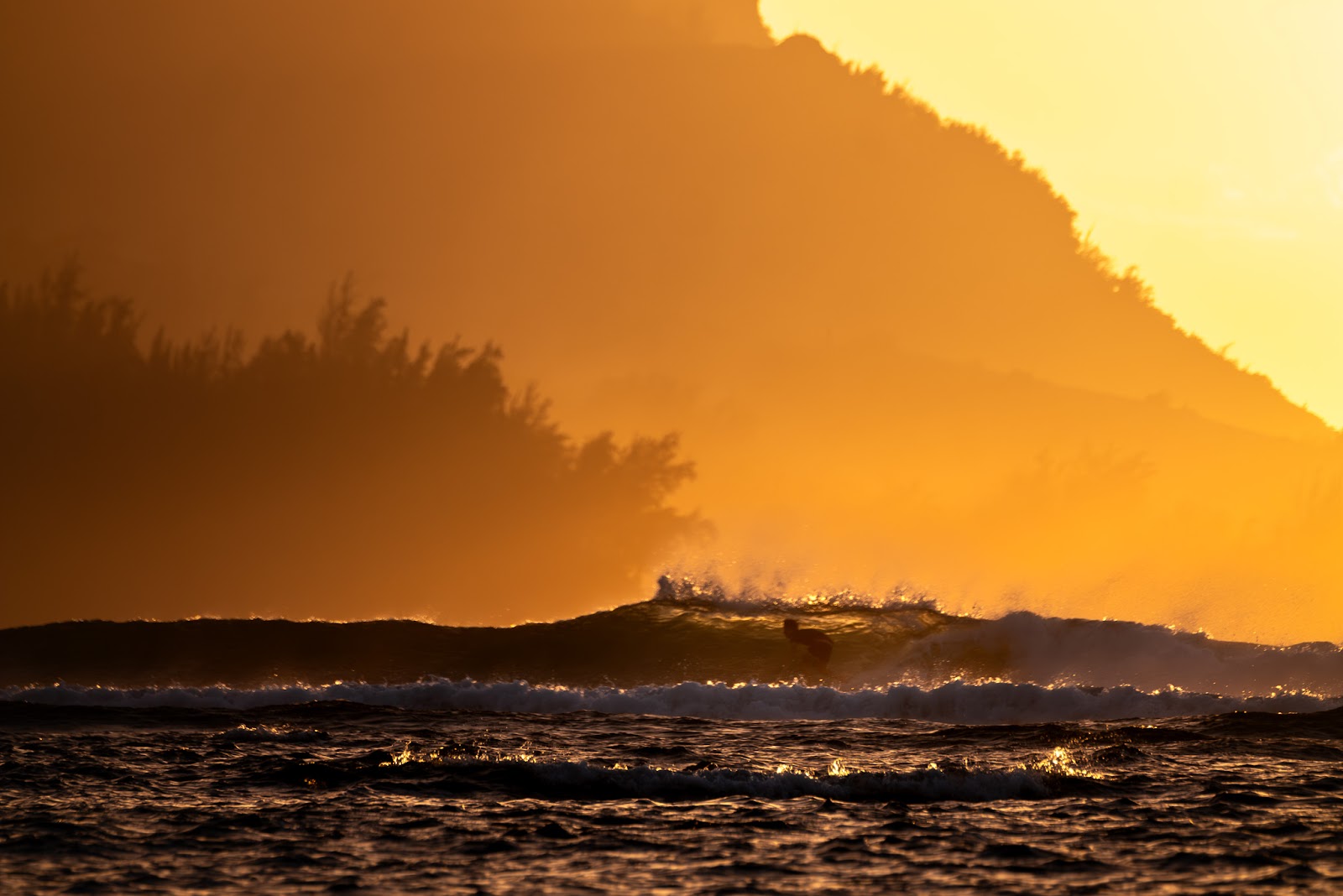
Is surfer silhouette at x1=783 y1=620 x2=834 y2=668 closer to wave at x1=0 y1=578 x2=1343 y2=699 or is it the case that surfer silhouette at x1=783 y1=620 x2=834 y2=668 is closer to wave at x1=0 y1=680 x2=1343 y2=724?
wave at x1=0 y1=578 x2=1343 y2=699

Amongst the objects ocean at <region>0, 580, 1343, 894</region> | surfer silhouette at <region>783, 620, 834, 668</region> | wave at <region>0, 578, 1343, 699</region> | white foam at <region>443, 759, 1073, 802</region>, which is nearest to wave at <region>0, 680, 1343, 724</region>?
ocean at <region>0, 580, 1343, 894</region>

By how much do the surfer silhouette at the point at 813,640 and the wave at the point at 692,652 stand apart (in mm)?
211

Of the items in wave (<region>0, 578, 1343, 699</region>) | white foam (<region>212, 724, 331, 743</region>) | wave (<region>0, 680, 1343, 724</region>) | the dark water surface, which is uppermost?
wave (<region>0, 578, 1343, 699</region>)

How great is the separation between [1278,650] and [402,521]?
36.2 meters

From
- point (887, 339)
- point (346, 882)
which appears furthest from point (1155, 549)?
point (346, 882)

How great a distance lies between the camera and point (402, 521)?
51.5 meters

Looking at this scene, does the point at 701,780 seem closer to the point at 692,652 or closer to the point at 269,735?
the point at 269,735

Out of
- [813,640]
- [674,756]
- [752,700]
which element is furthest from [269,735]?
[813,640]

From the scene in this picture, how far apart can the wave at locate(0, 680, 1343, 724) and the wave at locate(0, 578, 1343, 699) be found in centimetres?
217

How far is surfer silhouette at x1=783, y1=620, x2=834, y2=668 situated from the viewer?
25.9 metres

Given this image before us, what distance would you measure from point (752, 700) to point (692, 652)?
5067mm

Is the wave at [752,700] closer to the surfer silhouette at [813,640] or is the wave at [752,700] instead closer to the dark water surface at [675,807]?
the dark water surface at [675,807]

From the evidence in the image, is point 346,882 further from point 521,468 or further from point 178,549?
point 521,468

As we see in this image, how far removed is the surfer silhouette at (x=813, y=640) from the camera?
84.9ft
